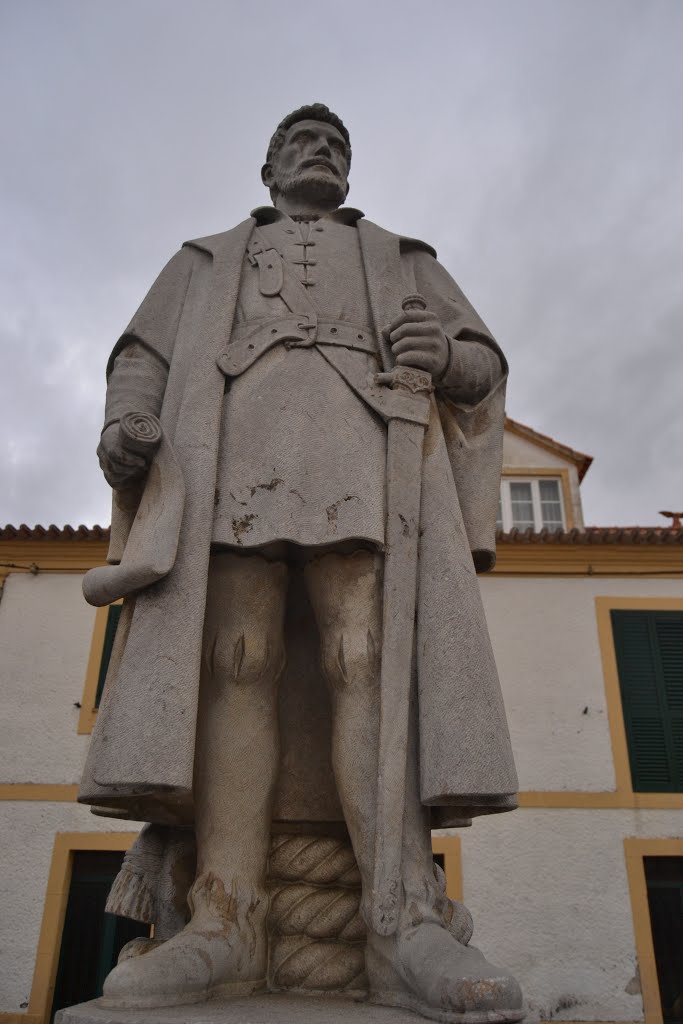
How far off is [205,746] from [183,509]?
0.68m

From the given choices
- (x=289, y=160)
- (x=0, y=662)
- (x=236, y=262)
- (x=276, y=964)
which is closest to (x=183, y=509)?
(x=236, y=262)

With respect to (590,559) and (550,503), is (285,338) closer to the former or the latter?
(590,559)

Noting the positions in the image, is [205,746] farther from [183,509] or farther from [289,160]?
[289,160]

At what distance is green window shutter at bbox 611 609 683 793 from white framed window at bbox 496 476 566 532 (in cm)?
369

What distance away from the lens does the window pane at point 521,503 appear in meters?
15.2

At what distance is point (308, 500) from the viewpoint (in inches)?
104

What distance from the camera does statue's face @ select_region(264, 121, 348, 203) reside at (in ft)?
11.9

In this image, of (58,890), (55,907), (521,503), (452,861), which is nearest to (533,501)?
(521,503)

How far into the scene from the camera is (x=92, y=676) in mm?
11320

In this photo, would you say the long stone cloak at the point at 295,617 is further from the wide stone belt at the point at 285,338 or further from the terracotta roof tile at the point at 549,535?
the terracotta roof tile at the point at 549,535

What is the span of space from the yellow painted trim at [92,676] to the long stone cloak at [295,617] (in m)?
8.33

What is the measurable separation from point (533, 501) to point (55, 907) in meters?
9.45

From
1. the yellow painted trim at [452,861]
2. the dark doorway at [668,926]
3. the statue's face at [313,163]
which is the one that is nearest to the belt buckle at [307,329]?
the statue's face at [313,163]

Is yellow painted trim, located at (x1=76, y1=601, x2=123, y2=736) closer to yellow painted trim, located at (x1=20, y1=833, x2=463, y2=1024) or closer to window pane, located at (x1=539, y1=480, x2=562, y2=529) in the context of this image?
yellow painted trim, located at (x1=20, y1=833, x2=463, y2=1024)
